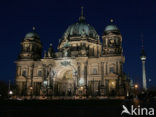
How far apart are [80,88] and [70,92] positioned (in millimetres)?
7000

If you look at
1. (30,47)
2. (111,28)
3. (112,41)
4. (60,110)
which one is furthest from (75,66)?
(60,110)

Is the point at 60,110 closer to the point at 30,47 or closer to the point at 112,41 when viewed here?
the point at 112,41

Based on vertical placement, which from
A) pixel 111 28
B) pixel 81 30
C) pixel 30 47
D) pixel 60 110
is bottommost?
pixel 60 110

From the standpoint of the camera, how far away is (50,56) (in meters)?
62.5

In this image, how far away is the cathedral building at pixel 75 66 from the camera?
54781mm

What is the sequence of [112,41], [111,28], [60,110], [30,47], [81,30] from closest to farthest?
[60,110] < [112,41] < [111,28] < [30,47] < [81,30]

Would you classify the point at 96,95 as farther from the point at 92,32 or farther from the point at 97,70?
the point at 92,32

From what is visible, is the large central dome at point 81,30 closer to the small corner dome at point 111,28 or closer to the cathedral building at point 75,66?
the cathedral building at point 75,66

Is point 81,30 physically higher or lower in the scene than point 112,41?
higher

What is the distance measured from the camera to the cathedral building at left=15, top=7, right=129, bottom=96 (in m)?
→ 54.8

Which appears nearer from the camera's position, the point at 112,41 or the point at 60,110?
the point at 60,110

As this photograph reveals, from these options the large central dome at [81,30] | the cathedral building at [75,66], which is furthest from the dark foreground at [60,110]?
the large central dome at [81,30]

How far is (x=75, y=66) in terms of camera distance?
2333 inches

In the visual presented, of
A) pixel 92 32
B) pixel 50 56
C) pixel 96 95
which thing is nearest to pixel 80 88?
pixel 96 95
